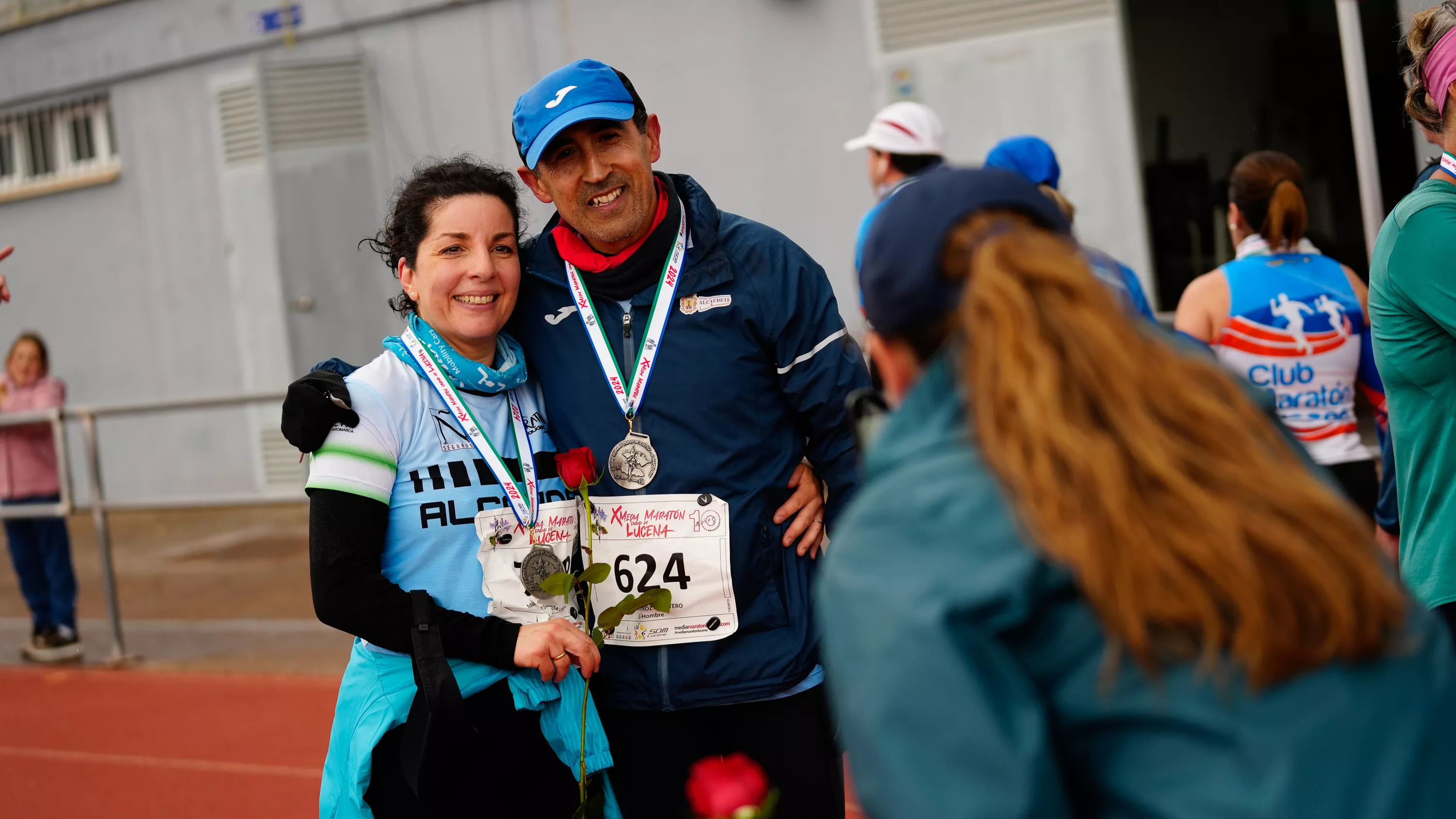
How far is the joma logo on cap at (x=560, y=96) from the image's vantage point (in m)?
2.55

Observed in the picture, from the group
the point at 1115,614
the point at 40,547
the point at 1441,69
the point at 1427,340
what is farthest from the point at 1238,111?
the point at 1115,614

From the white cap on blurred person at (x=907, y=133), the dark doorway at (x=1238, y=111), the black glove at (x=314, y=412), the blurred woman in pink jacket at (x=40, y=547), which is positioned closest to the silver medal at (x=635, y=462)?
the black glove at (x=314, y=412)

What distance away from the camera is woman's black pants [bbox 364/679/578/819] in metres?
2.39

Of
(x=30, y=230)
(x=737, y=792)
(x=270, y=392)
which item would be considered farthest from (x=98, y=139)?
(x=737, y=792)

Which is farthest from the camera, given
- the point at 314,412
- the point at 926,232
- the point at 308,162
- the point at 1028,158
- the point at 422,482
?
the point at 308,162

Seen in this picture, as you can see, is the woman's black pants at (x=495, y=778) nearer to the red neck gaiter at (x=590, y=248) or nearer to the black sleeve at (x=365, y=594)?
the black sleeve at (x=365, y=594)

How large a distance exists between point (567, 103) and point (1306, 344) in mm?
2547

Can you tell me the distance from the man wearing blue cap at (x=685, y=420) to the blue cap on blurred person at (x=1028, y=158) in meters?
2.05

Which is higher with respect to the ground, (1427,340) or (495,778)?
(1427,340)

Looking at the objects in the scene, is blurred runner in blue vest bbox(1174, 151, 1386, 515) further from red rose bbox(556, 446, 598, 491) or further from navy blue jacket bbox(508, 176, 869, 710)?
red rose bbox(556, 446, 598, 491)

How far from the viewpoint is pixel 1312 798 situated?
1117 millimetres

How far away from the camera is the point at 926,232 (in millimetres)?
1245

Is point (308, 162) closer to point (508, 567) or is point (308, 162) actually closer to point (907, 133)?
point (907, 133)

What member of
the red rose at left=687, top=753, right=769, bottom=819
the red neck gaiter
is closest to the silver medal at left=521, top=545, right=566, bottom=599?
the red neck gaiter
